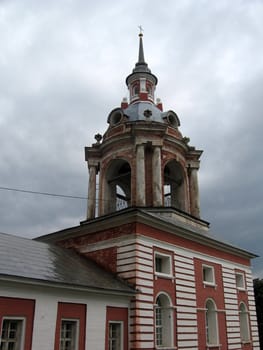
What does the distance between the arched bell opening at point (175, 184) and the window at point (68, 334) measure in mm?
11450

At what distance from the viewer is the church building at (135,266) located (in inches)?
515

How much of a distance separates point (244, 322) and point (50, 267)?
14.4 meters

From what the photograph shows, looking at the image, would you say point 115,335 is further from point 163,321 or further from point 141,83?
point 141,83

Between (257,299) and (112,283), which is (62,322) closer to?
(112,283)

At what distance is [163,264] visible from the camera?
59.8 ft

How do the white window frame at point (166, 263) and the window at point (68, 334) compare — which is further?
the white window frame at point (166, 263)

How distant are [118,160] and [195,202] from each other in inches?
224

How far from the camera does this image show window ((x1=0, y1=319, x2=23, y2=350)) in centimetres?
1196

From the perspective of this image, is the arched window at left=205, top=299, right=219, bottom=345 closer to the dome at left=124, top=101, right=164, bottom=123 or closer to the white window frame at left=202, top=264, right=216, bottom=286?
the white window frame at left=202, top=264, right=216, bottom=286

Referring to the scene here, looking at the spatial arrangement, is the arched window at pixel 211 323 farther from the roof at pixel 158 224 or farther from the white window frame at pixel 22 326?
the white window frame at pixel 22 326

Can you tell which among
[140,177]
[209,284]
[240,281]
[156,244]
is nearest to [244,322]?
[240,281]

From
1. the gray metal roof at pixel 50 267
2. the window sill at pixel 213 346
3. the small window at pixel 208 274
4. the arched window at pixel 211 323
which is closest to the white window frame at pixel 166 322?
the gray metal roof at pixel 50 267

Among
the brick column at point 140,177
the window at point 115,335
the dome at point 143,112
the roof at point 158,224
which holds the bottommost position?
the window at point 115,335

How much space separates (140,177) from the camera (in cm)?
2130
